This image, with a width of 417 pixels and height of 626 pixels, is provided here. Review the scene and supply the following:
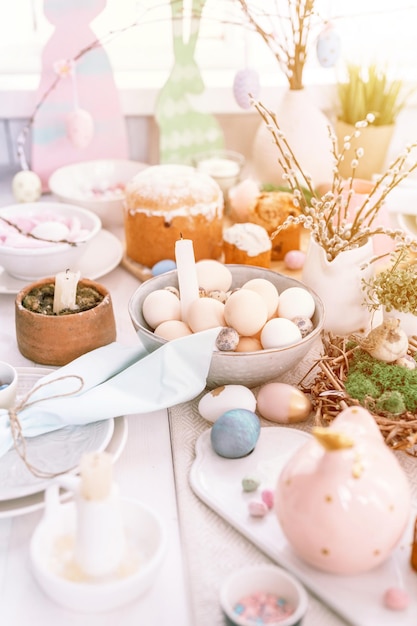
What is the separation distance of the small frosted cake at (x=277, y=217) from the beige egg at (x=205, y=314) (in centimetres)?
38

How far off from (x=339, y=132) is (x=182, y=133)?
0.34 meters

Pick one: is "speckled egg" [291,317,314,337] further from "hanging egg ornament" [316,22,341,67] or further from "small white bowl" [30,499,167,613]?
"hanging egg ornament" [316,22,341,67]

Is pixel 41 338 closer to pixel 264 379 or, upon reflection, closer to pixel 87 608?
pixel 264 379

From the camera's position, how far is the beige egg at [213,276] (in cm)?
98

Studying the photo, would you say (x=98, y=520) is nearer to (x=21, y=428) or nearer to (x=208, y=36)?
(x=21, y=428)

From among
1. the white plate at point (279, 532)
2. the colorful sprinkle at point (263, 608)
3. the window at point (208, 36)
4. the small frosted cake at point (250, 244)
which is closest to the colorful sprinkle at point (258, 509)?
the white plate at point (279, 532)

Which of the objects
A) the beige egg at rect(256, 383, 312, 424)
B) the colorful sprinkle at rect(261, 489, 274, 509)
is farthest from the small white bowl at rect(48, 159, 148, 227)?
the colorful sprinkle at rect(261, 489, 274, 509)

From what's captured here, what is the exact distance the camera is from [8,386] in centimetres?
85

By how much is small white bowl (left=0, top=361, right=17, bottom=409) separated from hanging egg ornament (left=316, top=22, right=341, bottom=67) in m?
0.85

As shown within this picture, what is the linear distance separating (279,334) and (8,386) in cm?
33

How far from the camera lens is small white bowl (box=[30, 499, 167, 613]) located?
0.60 m

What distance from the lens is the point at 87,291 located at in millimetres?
1022

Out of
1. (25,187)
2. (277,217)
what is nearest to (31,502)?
(277,217)

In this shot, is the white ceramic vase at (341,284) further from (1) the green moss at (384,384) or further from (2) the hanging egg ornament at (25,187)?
(2) the hanging egg ornament at (25,187)
